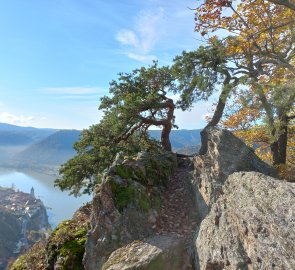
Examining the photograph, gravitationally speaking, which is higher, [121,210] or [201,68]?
[201,68]

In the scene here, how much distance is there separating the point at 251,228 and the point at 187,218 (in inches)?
189

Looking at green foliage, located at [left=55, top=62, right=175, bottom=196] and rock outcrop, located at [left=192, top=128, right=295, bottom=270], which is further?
green foliage, located at [left=55, top=62, right=175, bottom=196]

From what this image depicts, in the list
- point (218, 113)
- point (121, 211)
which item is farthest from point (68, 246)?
point (218, 113)

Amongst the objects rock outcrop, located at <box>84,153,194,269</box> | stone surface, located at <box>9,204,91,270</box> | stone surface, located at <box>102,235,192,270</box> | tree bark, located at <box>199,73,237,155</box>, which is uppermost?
tree bark, located at <box>199,73,237,155</box>

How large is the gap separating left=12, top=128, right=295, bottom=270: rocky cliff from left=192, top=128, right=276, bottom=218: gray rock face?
0.12 ft

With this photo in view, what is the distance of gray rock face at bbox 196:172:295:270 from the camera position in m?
6.18

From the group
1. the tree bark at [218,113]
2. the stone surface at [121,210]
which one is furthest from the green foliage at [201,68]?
the stone surface at [121,210]

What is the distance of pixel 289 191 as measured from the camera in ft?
22.9

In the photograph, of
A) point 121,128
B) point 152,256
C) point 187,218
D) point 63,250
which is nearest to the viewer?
point 152,256

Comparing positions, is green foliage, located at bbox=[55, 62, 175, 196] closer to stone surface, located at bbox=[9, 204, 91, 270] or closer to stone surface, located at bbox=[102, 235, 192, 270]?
stone surface, located at bbox=[9, 204, 91, 270]

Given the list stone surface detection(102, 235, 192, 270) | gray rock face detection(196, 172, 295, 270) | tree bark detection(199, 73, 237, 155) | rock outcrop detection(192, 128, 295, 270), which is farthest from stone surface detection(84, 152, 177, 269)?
tree bark detection(199, 73, 237, 155)

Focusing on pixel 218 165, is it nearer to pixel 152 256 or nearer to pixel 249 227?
pixel 152 256

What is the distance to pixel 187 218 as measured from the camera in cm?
1170

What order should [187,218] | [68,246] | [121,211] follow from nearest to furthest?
[121,211], [187,218], [68,246]
